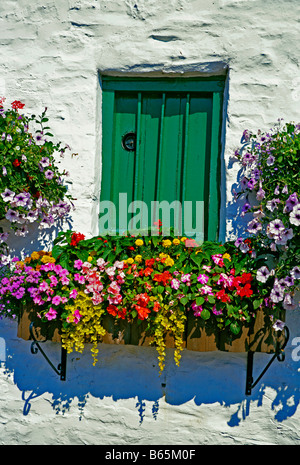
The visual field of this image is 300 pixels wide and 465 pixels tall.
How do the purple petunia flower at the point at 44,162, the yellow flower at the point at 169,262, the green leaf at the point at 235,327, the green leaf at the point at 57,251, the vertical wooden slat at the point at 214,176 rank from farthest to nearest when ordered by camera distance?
the vertical wooden slat at the point at 214,176, the purple petunia flower at the point at 44,162, the green leaf at the point at 57,251, the yellow flower at the point at 169,262, the green leaf at the point at 235,327

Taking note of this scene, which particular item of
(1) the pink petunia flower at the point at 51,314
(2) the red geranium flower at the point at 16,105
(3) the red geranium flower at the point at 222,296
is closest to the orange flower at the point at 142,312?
(3) the red geranium flower at the point at 222,296

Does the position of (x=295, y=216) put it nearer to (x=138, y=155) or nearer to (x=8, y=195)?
(x=138, y=155)

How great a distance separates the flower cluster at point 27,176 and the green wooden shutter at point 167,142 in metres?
0.40

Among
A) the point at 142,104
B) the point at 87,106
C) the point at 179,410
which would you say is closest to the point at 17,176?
the point at 87,106

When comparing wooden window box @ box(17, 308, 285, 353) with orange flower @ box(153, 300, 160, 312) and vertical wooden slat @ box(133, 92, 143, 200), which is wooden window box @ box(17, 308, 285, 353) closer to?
orange flower @ box(153, 300, 160, 312)

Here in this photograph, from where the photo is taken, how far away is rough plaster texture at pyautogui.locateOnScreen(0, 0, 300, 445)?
2.91 m

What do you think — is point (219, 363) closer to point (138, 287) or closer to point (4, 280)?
point (138, 287)

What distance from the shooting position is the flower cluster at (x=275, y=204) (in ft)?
8.46

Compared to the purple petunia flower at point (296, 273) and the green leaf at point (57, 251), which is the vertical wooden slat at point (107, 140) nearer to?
the green leaf at point (57, 251)

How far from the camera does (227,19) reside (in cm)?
300

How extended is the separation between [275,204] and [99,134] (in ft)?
4.51

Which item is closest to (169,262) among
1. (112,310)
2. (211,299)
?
(211,299)

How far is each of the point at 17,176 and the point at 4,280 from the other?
699mm

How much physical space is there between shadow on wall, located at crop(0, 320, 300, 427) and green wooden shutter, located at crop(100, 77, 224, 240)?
2.90ft
